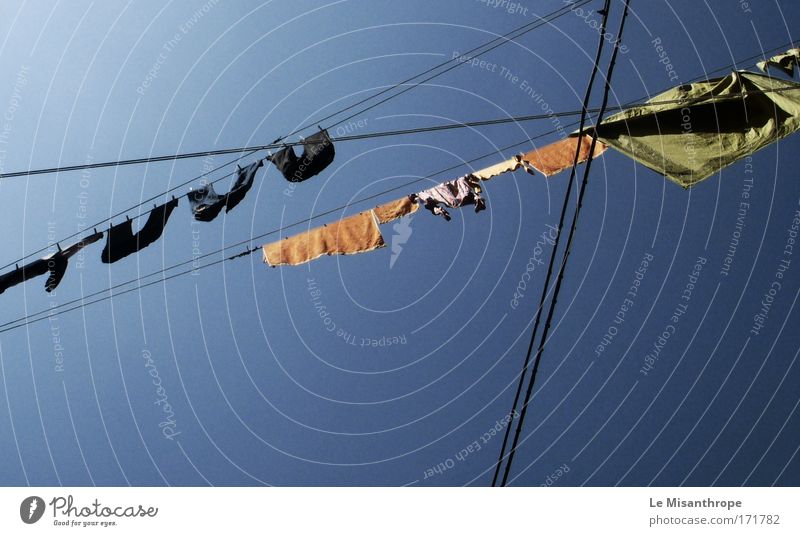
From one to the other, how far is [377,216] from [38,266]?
439cm

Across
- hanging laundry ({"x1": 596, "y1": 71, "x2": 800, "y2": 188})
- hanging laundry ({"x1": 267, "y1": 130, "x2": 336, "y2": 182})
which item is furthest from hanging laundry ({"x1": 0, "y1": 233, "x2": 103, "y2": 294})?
hanging laundry ({"x1": 596, "y1": 71, "x2": 800, "y2": 188})

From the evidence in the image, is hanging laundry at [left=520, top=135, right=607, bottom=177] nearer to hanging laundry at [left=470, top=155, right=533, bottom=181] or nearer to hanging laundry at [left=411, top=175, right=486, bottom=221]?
hanging laundry at [left=470, top=155, right=533, bottom=181]

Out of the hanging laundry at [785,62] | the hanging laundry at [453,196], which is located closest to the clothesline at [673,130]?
the hanging laundry at [785,62]

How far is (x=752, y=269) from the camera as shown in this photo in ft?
41.6

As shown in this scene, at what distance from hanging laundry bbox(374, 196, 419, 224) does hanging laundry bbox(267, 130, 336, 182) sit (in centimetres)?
123

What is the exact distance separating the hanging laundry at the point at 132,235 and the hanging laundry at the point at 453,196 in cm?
345

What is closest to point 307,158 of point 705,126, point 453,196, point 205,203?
point 205,203

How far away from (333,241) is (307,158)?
1347 mm

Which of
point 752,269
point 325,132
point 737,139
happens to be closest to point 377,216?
point 325,132

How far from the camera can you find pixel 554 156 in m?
10.1

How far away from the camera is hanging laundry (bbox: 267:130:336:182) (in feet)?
30.6

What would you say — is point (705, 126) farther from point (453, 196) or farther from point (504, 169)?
point (453, 196)

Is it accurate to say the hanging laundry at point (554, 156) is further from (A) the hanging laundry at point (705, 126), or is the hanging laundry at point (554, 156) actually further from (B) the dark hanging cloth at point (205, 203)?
(B) the dark hanging cloth at point (205, 203)
